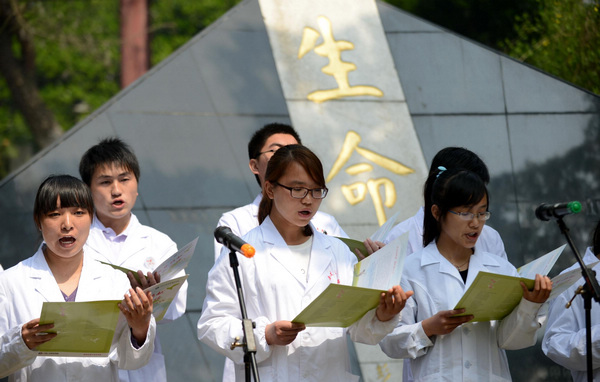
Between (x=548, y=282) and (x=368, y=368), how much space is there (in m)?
2.35

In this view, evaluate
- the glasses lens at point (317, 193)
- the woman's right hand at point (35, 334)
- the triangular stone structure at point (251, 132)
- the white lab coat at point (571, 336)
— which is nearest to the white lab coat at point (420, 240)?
the white lab coat at point (571, 336)

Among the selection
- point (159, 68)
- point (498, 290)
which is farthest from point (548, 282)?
point (159, 68)

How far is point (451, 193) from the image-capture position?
357cm

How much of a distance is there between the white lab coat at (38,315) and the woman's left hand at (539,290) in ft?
5.24

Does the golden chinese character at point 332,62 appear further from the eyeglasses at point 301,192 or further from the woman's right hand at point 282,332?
the woman's right hand at point 282,332

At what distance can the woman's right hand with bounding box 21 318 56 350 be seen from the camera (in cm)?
307

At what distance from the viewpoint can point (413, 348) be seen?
11.3 feet

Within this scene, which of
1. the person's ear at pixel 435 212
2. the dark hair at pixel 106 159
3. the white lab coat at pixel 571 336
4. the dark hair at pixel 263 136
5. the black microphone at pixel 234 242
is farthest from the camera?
the dark hair at pixel 263 136

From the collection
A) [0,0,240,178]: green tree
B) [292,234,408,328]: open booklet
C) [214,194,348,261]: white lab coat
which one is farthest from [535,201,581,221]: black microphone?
[0,0,240,178]: green tree

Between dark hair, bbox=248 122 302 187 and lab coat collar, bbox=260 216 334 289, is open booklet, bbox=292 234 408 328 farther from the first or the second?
dark hair, bbox=248 122 302 187

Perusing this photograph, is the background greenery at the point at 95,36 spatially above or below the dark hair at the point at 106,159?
above

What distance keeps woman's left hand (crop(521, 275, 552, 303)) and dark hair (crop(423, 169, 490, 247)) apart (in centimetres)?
44

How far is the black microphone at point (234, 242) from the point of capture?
2922 mm

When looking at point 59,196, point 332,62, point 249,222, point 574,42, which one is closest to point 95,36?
point 332,62
